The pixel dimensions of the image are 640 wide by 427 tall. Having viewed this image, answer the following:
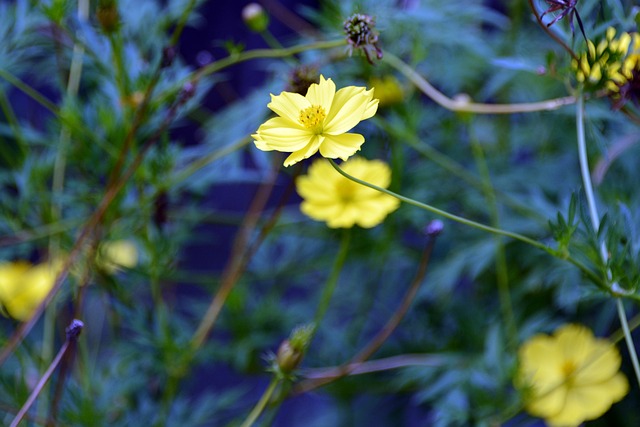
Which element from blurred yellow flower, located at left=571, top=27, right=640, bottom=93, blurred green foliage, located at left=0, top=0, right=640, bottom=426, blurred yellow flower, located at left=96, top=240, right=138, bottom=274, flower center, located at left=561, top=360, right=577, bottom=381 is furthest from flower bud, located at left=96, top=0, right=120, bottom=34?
flower center, located at left=561, top=360, right=577, bottom=381

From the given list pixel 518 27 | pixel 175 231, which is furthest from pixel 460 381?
pixel 518 27

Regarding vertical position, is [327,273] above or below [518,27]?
below

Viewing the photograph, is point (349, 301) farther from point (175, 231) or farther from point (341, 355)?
point (175, 231)

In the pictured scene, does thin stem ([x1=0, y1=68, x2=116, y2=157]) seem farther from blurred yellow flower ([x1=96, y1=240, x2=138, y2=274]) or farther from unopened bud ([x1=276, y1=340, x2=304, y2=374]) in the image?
unopened bud ([x1=276, y1=340, x2=304, y2=374])

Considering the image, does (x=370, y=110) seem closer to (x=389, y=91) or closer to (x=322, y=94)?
(x=322, y=94)

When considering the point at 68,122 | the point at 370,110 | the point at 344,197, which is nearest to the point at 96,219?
the point at 68,122

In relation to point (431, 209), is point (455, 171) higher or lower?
higher
